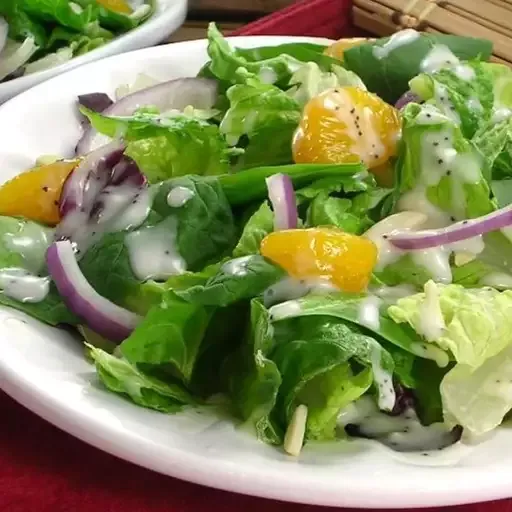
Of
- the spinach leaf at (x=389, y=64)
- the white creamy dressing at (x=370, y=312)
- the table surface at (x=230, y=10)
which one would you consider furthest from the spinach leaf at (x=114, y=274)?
the table surface at (x=230, y=10)

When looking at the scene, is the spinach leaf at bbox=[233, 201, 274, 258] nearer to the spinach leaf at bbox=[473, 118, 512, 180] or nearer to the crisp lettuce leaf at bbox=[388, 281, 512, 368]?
the crisp lettuce leaf at bbox=[388, 281, 512, 368]

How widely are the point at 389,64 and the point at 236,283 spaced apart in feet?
1.65

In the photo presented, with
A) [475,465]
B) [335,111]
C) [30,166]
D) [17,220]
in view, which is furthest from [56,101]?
[475,465]

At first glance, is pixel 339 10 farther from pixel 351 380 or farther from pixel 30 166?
pixel 351 380

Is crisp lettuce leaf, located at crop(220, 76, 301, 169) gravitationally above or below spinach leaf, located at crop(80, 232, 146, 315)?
above

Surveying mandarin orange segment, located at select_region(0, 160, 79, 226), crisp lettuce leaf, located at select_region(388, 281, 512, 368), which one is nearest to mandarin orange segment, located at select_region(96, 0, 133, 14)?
mandarin orange segment, located at select_region(0, 160, 79, 226)

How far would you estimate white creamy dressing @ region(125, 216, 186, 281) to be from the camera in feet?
3.10

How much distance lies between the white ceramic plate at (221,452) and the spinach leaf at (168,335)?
47 millimetres

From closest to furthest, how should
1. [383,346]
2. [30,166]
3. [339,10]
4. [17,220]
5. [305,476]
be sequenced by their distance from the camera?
[305,476]
[383,346]
[17,220]
[30,166]
[339,10]

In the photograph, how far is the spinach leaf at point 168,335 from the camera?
0.84 m

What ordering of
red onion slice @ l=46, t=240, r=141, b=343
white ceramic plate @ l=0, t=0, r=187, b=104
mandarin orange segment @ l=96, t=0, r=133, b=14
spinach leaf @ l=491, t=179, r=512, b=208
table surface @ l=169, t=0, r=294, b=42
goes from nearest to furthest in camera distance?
red onion slice @ l=46, t=240, r=141, b=343, spinach leaf @ l=491, t=179, r=512, b=208, white ceramic plate @ l=0, t=0, r=187, b=104, mandarin orange segment @ l=96, t=0, r=133, b=14, table surface @ l=169, t=0, r=294, b=42

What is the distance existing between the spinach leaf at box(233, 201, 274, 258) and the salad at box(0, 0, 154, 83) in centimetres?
76

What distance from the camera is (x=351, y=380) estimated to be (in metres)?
0.80

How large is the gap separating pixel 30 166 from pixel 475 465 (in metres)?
0.66
